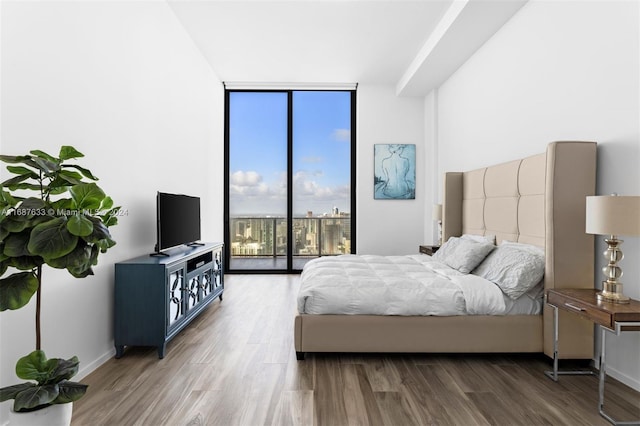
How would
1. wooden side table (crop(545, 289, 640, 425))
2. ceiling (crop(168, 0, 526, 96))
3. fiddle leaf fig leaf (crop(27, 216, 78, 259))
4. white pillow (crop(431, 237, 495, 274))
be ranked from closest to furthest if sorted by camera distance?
fiddle leaf fig leaf (crop(27, 216, 78, 259)) < wooden side table (crop(545, 289, 640, 425)) < white pillow (crop(431, 237, 495, 274)) < ceiling (crop(168, 0, 526, 96))

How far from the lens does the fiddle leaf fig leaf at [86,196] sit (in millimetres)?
1510

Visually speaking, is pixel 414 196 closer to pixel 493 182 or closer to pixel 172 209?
pixel 493 182

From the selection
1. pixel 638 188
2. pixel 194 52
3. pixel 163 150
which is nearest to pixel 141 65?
pixel 163 150

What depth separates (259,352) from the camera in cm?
277

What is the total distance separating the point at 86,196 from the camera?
5.03 feet

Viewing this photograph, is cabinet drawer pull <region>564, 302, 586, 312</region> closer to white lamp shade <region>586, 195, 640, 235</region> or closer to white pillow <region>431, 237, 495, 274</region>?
white lamp shade <region>586, 195, 640, 235</region>

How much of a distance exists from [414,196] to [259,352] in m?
3.86

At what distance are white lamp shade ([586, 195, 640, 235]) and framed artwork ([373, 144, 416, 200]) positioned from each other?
3.72 m

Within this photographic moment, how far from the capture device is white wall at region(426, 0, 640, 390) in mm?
2246

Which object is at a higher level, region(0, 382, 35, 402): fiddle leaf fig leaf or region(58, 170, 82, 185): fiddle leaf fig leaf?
region(58, 170, 82, 185): fiddle leaf fig leaf

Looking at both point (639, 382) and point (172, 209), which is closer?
point (639, 382)

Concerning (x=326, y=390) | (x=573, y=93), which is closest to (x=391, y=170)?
(x=573, y=93)

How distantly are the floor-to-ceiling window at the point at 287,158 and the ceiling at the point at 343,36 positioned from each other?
554 mm

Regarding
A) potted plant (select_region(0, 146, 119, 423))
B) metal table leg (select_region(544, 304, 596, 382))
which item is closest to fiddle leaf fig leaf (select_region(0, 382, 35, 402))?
potted plant (select_region(0, 146, 119, 423))
